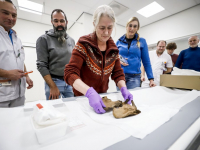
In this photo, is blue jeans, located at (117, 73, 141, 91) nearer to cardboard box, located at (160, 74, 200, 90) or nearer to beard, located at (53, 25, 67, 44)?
cardboard box, located at (160, 74, 200, 90)

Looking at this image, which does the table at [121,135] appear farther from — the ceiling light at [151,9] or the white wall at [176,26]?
the white wall at [176,26]

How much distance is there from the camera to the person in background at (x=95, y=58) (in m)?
0.79

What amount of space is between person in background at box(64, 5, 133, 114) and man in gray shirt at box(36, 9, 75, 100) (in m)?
0.55

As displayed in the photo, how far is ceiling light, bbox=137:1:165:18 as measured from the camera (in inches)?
118

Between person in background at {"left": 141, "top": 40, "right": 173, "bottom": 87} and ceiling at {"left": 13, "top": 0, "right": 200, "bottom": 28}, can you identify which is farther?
ceiling at {"left": 13, "top": 0, "right": 200, "bottom": 28}

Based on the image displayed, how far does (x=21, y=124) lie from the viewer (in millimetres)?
497

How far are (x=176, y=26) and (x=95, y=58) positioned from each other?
3.84 m

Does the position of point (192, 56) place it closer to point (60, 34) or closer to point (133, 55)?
point (133, 55)

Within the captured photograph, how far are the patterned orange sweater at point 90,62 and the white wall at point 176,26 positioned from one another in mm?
3479

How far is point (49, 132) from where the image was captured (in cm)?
38

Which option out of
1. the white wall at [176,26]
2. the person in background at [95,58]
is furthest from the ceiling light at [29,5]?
the white wall at [176,26]

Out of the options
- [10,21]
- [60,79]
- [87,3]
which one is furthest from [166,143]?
[87,3]

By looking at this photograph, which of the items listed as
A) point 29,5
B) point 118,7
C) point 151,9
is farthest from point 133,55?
point 29,5

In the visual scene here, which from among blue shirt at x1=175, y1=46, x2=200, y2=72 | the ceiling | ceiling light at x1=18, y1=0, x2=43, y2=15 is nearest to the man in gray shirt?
the ceiling
